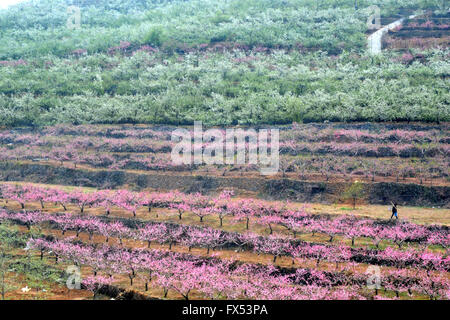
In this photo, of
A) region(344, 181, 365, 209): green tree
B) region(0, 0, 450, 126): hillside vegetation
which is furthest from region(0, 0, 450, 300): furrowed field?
region(0, 0, 450, 126): hillside vegetation

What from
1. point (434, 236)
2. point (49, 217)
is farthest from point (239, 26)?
point (434, 236)

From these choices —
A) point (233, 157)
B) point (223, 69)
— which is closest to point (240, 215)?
point (233, 157)

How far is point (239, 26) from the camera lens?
65875 mm

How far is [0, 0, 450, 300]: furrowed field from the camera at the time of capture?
23734 millimetres

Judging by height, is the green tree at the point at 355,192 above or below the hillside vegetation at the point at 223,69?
below

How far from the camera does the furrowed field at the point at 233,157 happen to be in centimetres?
2373

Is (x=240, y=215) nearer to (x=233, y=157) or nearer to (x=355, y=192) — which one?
(x=355, y=192)

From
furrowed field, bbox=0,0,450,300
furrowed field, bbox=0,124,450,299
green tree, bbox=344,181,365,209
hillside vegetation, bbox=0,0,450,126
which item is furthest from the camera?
hillside vegetation, bbox=0,0,450,126

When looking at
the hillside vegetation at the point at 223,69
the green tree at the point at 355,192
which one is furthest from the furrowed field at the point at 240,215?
the hillside vegetation at the point at 223,69

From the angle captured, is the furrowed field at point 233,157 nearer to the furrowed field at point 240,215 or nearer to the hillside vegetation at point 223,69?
the furrowed field at point 240,215

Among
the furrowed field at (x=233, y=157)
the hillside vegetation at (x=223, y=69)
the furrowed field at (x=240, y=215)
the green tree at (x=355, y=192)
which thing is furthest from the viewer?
the hillside vegetation at (x=223, y=69)

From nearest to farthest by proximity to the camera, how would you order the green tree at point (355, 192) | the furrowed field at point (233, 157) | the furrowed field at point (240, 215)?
the furrowed field at point (240, 215) → the furrowed field at point (233, 157) → the green tree at point (355, 192)

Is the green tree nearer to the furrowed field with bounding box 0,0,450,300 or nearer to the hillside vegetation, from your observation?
the furrowed field with bounding box 0,0,450,300

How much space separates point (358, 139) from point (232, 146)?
32.7 ft
